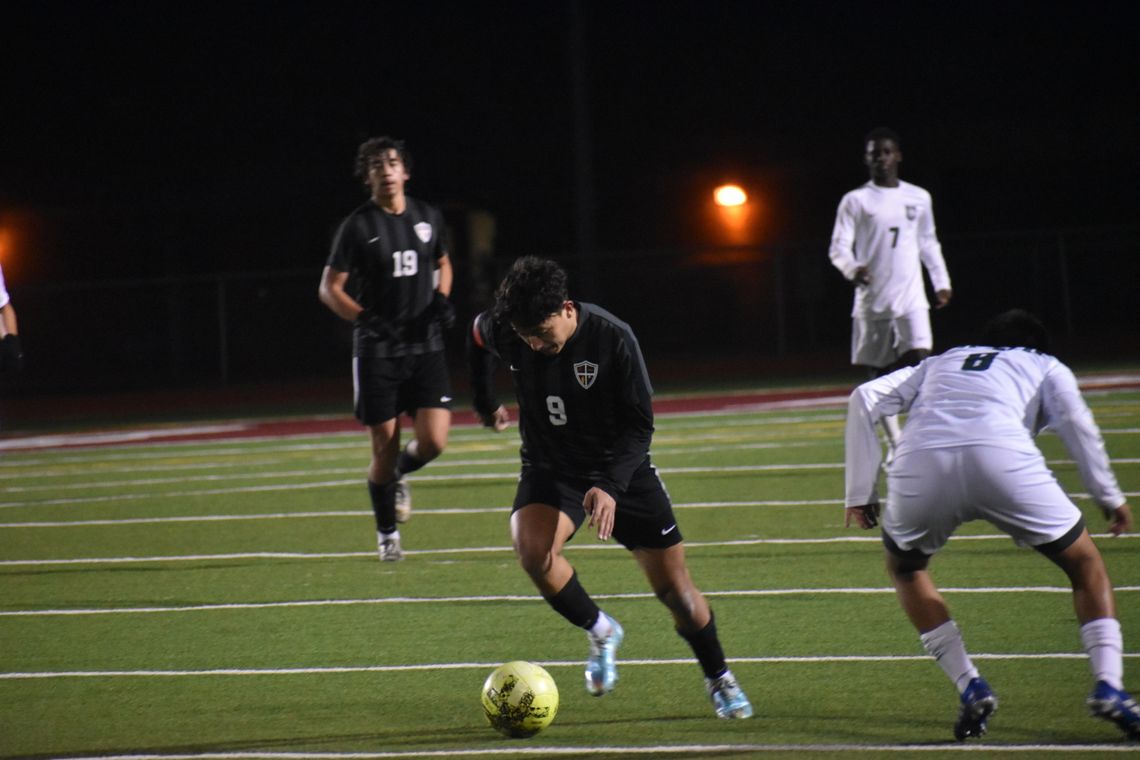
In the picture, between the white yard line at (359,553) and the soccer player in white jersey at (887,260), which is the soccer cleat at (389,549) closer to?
the white yard line at (359,553)

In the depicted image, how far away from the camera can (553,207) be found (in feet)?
105

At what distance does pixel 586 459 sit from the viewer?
599cm

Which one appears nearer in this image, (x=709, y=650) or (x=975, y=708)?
(x=975, y=708)

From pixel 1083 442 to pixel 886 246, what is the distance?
6531mm

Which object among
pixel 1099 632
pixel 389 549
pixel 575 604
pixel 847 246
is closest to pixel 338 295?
pixel 389 549

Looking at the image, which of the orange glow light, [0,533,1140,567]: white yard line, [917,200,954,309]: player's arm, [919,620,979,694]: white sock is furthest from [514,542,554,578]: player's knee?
the orange glow light

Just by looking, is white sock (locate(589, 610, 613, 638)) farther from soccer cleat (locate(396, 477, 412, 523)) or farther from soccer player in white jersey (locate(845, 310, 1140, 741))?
soccer cleat (locate(396, 477, 412, 523))

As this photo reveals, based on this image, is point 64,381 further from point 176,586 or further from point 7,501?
point 176,586

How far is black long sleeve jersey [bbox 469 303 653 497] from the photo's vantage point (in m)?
5.80

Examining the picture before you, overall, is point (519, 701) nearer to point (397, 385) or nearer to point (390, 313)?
point (397, 385)

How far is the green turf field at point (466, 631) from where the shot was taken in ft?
18.5

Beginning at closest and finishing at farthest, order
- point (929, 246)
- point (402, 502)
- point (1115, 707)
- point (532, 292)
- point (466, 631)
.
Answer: point (1115, 707), point (532, 292), point (466, 631), point (402, 502), point (929, 246)

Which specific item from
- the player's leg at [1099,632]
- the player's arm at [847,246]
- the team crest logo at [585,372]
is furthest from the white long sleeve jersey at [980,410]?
the player's arm at [847,246]

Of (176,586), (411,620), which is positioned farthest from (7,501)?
(411,620)
